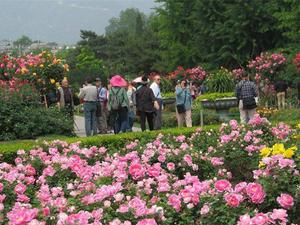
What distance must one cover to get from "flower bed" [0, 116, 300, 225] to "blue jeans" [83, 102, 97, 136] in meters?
6.72

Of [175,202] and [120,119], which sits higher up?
[120,119]

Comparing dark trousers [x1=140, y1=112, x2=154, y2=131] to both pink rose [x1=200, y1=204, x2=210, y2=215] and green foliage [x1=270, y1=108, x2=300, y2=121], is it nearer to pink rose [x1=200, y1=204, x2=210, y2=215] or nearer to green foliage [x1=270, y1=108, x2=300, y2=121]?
green foliage [x1=270, y1=108, x2=300, y2=121]

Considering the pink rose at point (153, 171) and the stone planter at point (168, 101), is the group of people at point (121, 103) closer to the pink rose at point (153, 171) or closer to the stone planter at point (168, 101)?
the pink rose at point (153, 171)

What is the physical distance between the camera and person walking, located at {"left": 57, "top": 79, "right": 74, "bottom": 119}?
583 inches

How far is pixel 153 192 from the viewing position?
17.0 ft

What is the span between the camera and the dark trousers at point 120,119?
13.2m

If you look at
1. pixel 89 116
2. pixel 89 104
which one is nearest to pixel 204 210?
pixel 89 104

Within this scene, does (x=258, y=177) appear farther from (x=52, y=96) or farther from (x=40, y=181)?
(x=52, y=96)

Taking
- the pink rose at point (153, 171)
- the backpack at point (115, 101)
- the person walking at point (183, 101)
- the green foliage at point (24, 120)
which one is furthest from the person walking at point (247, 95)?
the pink rose at point (153, 171)

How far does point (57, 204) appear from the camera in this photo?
4.27 metres

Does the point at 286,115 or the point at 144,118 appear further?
the point at 286,115

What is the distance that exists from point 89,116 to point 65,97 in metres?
1.03

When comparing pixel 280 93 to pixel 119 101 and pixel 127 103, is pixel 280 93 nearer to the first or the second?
pixel 127 103

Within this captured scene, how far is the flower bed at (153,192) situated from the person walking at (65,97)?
749cm
